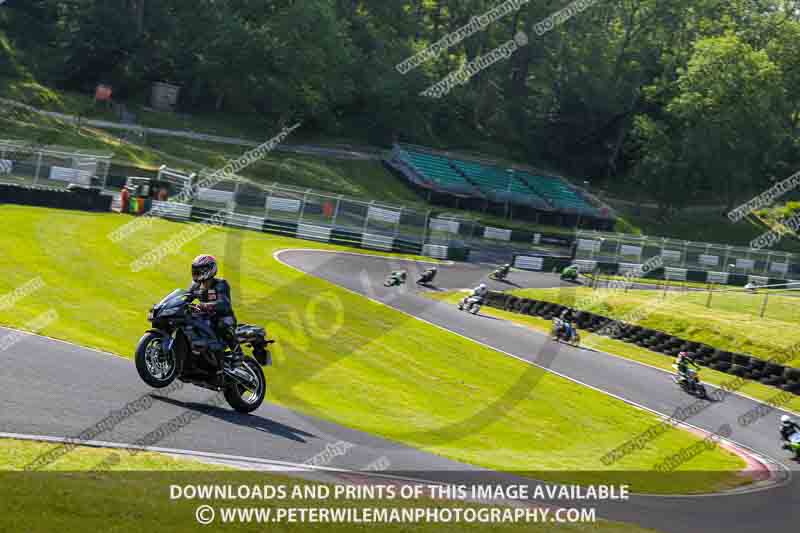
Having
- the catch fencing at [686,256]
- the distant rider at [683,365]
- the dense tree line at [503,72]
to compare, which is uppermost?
the dense tree line at [503,72]

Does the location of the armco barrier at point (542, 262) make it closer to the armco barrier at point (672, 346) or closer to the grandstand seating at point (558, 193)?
the armco barrier at point (672, 346)

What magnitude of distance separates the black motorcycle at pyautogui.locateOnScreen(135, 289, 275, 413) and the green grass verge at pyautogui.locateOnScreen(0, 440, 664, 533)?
2.83 metres

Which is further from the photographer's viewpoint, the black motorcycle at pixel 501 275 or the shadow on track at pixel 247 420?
the black motorcycle at pixel 501 275

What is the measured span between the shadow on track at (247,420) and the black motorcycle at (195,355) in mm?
231

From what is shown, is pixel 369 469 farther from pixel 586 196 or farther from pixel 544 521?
pixel 586 196

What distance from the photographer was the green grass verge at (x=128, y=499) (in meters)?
7.45

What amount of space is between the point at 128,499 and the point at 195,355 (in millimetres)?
4679

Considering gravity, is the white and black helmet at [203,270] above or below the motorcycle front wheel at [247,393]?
above

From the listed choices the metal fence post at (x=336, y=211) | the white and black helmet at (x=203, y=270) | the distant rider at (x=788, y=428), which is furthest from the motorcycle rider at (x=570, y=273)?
the white and black helmet at (x=203, y=270)

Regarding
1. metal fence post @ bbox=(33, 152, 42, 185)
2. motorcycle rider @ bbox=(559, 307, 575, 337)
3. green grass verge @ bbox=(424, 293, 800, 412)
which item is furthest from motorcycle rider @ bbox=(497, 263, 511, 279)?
metal fence post @ bbox=(33, 152, 42, 185)

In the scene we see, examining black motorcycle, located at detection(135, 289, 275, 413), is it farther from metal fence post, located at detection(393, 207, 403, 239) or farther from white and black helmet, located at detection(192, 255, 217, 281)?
metal fence post, located at detection(393, 207, 403, 239)

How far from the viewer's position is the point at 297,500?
9031mm

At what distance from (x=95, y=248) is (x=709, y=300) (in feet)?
70.4

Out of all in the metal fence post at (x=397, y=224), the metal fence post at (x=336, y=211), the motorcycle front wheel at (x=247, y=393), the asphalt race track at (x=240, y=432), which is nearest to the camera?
the asphalt race track at (x=240, y=432)
